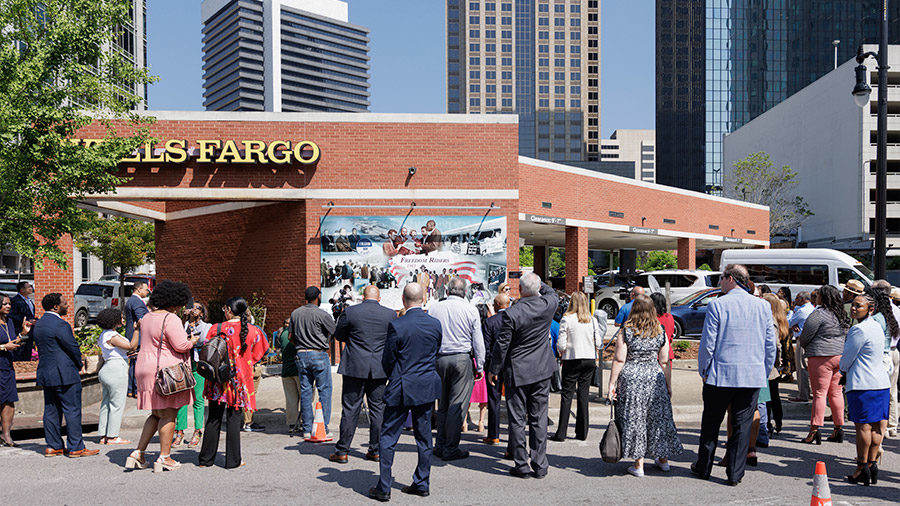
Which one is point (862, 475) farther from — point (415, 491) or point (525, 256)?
point (525, 256)

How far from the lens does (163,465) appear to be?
6.22m

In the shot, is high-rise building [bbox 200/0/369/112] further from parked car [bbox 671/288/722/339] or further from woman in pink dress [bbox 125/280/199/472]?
woman in pink dress [bbox 125/280/199/472]

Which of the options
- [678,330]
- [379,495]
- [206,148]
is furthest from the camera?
[678,330]

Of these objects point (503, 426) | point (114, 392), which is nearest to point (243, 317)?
point (114, 392)

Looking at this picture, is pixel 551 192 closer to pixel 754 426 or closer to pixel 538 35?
pixel 754 426

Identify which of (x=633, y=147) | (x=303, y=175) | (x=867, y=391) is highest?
(x=633, y=147)

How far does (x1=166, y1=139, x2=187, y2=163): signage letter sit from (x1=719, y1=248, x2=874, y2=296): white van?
61.6ft

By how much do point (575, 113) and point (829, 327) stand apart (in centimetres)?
12124

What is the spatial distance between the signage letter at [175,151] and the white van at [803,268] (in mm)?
18780

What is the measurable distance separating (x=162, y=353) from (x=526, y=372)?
3529mm

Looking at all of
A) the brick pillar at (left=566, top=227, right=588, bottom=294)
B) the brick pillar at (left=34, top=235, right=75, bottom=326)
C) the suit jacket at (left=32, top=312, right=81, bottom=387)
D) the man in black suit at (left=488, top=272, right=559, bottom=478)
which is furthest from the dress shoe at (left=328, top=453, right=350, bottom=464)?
the brick pillar at (left=566, top=227, right=588, bottom=294)

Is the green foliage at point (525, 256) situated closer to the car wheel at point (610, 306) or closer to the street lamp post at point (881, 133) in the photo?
the car wheel at point (610, 306)

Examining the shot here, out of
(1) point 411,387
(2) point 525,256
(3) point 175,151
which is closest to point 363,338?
(1) point 411,387

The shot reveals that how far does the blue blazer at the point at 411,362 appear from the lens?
5566 mm
